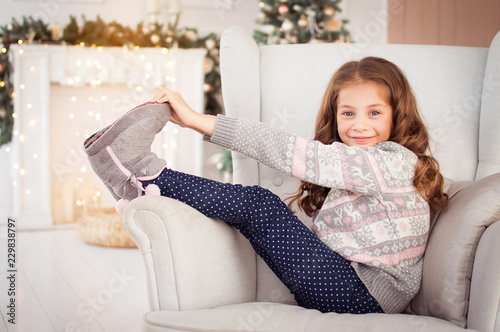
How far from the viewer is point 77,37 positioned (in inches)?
143

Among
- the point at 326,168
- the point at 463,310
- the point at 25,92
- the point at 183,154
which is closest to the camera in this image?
the point at 463,310

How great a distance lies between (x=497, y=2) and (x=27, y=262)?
3847mm

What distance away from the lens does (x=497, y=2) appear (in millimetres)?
4016

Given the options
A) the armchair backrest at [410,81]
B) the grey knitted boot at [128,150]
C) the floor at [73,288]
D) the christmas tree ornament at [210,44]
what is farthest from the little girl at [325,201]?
the christmas tree ornament at [210,44]

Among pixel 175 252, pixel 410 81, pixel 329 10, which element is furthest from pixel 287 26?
pixel 175 252

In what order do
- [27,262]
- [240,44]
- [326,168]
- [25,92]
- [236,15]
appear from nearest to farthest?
[326,168]
[240,44]
[27,262]
[25,92]
[236,15]

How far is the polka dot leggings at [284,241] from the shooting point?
1.12m

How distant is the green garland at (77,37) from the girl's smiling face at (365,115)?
2.65m

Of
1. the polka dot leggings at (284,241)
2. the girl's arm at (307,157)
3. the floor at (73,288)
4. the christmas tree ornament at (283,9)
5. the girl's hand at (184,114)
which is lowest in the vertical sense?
the floor at (73,288)

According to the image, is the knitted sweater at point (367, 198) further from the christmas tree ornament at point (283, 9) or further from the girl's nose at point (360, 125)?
the christmas tree ornament at point (283, 9)

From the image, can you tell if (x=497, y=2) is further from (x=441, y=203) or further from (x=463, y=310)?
(x=463, y=310)

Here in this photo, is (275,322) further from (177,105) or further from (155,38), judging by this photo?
(155,38)

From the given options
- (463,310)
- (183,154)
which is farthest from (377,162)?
(183,154)

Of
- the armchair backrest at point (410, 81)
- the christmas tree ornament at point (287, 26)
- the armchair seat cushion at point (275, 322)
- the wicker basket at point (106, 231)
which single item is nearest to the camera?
the armchair seat cushion at point (275, 322)
